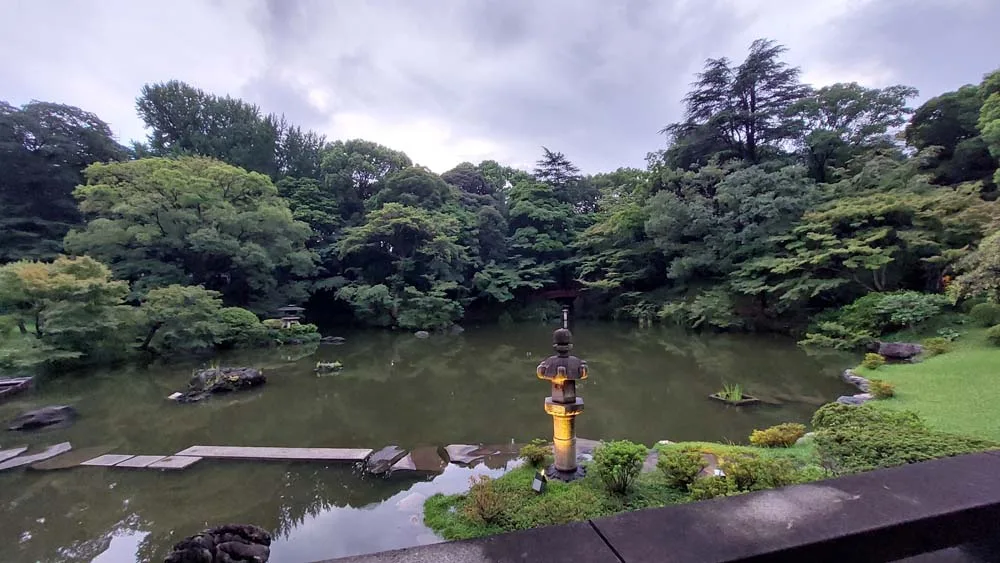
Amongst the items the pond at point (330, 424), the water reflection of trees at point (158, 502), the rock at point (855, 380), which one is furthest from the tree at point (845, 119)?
the water reflection of trees at point (158, 502)

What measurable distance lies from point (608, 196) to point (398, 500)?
15842 mm

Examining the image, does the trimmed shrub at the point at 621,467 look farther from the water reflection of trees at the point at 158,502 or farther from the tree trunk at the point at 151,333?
the tree trunk at the point at 151,333

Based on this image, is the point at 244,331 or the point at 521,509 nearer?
the point at 521,509

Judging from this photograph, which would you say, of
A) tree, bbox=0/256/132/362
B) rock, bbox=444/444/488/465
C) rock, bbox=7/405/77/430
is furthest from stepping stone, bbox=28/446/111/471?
tree, bbox=0/256/132/362

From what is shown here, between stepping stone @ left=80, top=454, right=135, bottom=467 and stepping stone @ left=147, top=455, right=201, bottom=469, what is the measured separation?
1.44ft

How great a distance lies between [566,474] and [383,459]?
1844 millimetres

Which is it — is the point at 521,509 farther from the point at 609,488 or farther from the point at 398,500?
the point at 398,500

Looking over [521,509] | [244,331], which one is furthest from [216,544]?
[244,331]

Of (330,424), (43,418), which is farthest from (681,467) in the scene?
(43,418)

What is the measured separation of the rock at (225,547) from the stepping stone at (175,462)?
81.6 inches

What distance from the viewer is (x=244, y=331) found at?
1068 cm

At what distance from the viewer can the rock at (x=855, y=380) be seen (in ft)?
19.6

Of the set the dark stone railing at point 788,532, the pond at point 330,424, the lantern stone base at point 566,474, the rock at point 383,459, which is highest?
the dark stone railing at point 788,532

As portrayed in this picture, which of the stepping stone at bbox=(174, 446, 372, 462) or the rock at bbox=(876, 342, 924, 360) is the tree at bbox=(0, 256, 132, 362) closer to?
the stepping stone at bbox=(174, 446, 372, 462)
